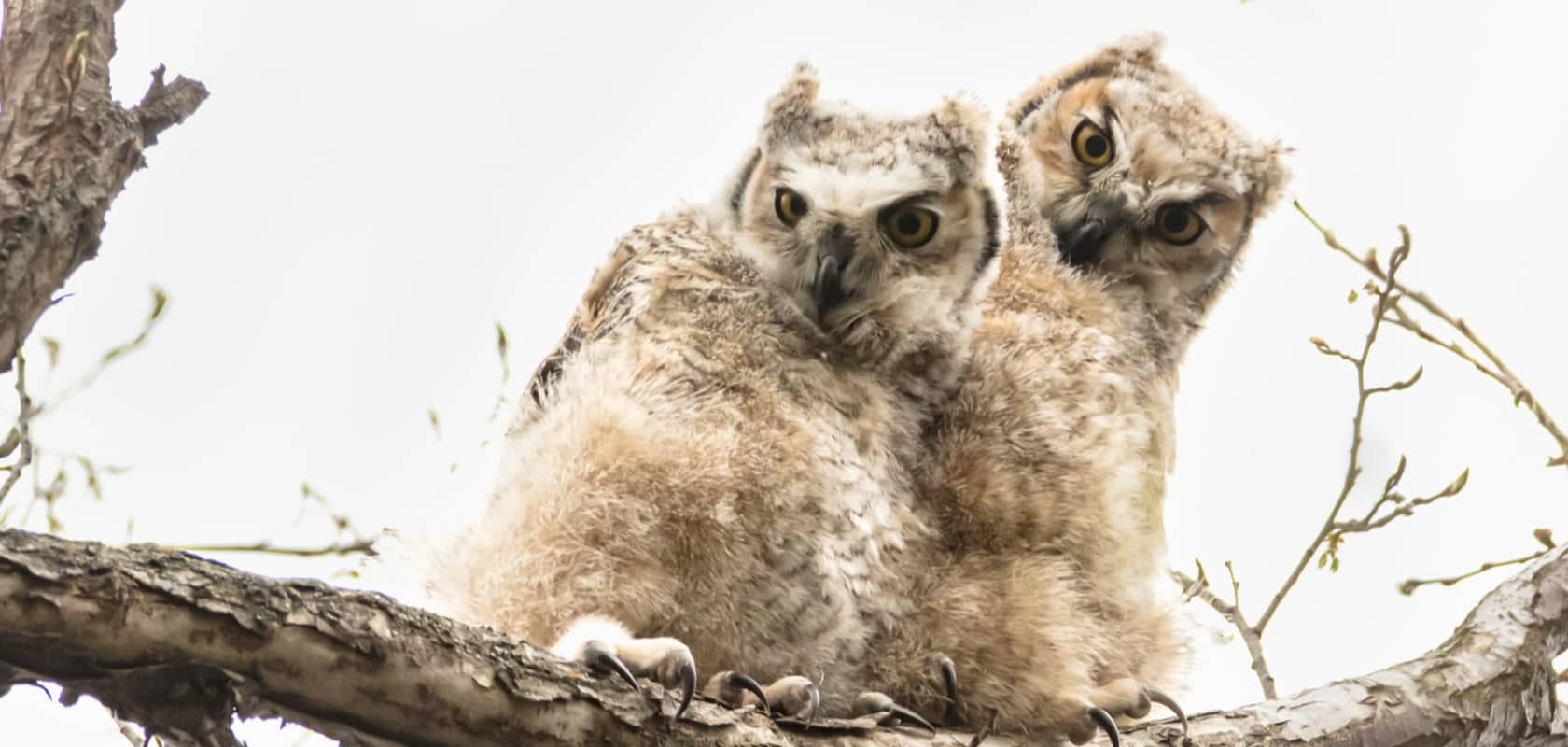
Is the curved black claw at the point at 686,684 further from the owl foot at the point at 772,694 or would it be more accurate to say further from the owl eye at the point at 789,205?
the owl eye at the point at 789,205

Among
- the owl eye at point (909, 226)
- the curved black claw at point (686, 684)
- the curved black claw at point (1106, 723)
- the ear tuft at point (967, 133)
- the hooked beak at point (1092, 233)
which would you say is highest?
the hooked beak at point (1092, 233)

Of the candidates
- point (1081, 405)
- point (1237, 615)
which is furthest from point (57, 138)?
point (1237, 615)

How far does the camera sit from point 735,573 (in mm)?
1901

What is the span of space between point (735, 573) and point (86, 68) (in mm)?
1026

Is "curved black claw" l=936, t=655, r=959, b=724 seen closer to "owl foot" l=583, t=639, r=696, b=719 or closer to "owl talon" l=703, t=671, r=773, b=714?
"owl talon" l=703, t=671, r=773, b=714

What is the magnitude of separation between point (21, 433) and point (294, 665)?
2.47 feet

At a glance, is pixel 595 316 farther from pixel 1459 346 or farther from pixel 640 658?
pixel 1459 346

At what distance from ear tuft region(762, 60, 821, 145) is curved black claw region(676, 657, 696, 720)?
3.13 feet

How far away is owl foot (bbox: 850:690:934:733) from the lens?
6.17ft

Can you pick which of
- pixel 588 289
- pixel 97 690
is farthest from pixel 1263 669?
pixel 97 690

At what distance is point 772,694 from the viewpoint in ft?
5.89

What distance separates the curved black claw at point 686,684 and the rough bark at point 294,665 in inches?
0.7

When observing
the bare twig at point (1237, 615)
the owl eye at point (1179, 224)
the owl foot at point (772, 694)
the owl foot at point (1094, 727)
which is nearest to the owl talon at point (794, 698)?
the owl foot at point (772, 694)

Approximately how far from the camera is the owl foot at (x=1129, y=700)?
2.02 metres
